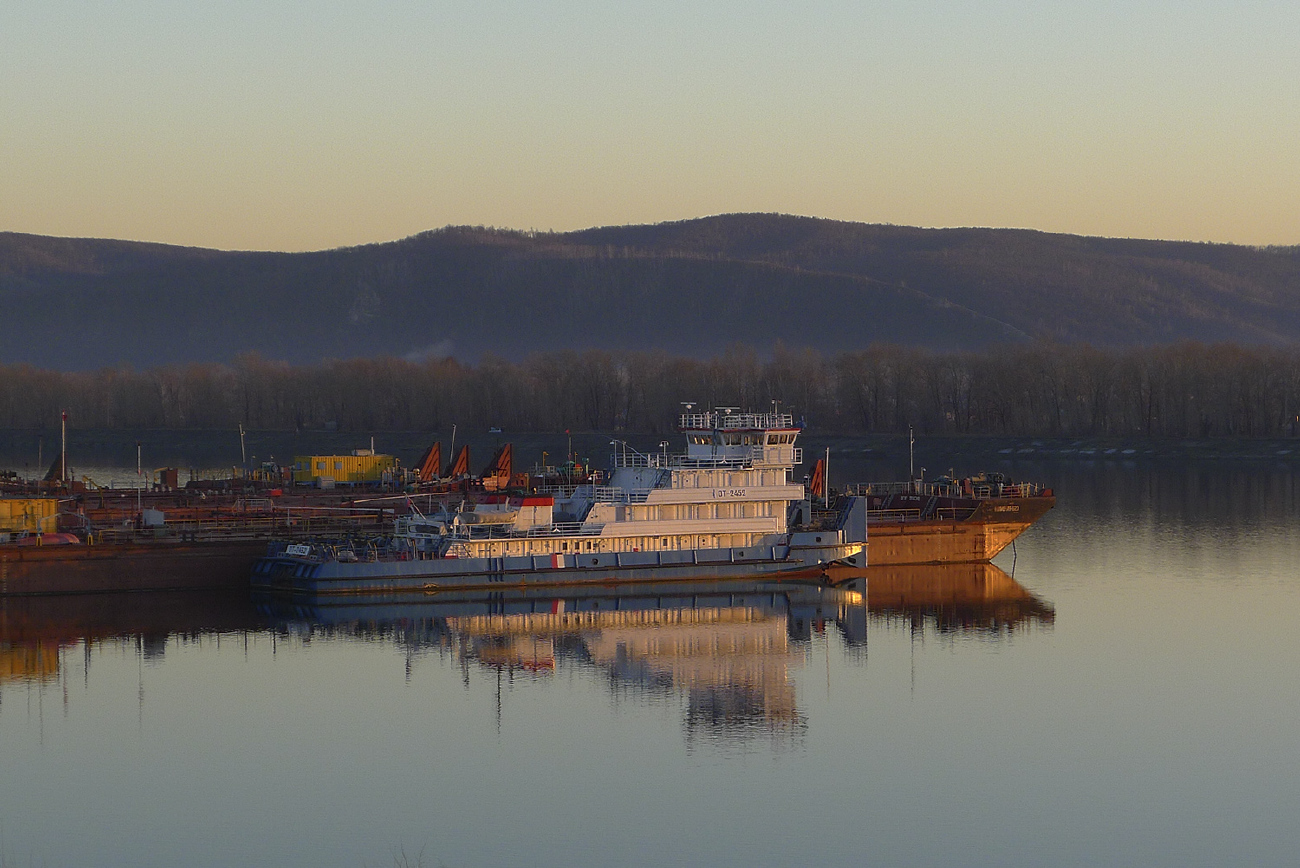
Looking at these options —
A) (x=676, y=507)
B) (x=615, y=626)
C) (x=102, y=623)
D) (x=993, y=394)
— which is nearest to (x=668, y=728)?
(x=615, y=626)

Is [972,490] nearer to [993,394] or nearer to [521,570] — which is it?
[521,570]

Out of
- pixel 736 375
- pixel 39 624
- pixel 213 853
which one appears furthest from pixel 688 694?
pixel 736 375

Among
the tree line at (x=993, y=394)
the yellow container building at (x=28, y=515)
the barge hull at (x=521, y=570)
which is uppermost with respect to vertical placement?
the tree line at (x=993, y=394)

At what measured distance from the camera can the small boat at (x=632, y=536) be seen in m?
65.2

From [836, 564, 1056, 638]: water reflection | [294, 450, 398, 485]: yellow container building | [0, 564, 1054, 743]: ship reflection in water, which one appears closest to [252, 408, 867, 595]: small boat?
[0, 564, 1054, 743]: ship reflection in water

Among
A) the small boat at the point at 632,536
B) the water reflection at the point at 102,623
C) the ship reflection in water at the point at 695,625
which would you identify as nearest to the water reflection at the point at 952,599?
the ship reflection in water at the point at 695,625

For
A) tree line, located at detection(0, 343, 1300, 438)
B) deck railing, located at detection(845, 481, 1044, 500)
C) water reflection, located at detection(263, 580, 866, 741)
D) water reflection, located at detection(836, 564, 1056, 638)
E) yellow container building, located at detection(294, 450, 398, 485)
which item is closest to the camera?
water reflection, located at detection(263, 580, 866, 741)

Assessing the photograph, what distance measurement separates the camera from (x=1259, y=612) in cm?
6606

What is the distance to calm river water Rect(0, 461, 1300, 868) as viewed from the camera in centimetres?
3734

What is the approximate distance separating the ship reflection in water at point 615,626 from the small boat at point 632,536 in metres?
0.72

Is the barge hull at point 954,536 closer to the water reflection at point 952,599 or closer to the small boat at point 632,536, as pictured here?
the water reflection at point 952,599

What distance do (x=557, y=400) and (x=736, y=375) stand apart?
70.3 feet

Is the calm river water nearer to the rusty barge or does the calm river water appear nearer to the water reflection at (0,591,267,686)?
the water reflection at (0,591,267,686)

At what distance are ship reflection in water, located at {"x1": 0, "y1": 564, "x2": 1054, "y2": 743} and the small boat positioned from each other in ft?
2.36
